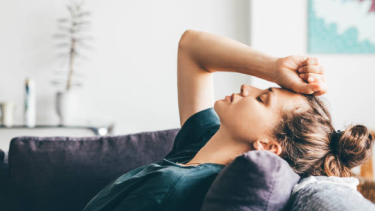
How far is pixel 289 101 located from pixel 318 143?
0.49ft

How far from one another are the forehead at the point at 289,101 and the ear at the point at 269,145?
0.10m

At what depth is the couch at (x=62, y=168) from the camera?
1.27 metres

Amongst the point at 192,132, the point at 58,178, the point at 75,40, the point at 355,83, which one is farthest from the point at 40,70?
the point at 355,83

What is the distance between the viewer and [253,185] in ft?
2.26

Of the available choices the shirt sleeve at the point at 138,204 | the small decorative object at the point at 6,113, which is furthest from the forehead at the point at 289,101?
the small decorative object at the point at 6,113

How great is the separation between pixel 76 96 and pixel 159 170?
76.5 inches

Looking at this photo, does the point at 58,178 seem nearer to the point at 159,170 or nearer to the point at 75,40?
the point at 159,170

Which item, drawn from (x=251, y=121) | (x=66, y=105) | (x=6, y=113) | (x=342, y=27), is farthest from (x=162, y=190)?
(x=342, y=27)

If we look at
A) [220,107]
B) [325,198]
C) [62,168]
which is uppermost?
[220,107]

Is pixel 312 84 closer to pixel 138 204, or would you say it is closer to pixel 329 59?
pixel 138 204

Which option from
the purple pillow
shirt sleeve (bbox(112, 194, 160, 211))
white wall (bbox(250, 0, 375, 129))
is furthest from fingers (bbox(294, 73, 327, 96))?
white wall (bbox(250, 0, 375, 129))

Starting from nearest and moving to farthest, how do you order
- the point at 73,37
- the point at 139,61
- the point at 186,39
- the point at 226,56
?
the point at 226,56, the point at 186,39, the point at 73,37, the point at 139,61

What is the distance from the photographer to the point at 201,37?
1365 mm

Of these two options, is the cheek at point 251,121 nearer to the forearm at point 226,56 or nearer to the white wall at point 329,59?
the forearm at point 226,56
